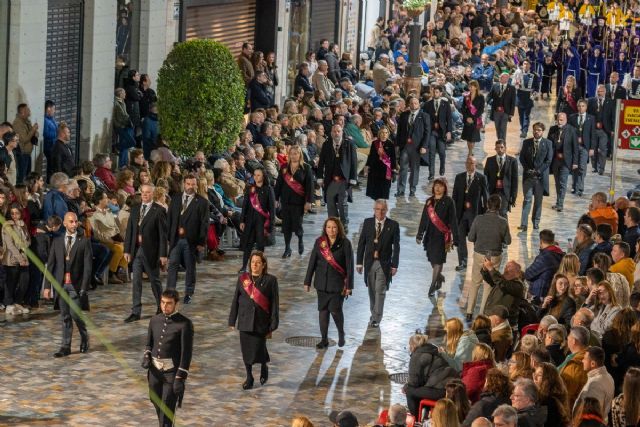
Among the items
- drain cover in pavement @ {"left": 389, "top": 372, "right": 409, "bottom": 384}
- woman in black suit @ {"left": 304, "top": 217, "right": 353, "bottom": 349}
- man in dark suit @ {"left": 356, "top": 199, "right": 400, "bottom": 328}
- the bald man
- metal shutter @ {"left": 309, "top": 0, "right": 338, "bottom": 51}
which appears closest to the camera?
the bald man

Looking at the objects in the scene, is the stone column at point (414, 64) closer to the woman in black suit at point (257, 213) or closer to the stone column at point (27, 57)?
the stone column at point (27, 57)

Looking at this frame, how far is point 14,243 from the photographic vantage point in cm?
1891

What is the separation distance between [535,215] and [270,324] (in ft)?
33.1

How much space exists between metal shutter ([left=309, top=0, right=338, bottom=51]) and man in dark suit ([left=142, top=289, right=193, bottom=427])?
25.1 meters

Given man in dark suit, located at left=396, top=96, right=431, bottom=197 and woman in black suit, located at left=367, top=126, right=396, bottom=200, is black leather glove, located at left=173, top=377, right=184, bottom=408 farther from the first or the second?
man in dark suit, located at left=396, top=96, right=431, bottom=197

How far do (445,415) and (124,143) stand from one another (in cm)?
1563

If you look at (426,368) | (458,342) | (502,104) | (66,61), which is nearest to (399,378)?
(458,342)

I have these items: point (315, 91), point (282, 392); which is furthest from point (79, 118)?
point (282, 392)

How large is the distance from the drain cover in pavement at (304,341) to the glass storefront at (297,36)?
722 inches

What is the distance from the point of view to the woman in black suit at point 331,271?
60.8 feet

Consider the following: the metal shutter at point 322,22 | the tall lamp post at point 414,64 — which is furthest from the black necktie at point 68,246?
the metal shutter at point 322,22

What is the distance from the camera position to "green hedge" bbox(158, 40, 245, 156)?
82.9 feet

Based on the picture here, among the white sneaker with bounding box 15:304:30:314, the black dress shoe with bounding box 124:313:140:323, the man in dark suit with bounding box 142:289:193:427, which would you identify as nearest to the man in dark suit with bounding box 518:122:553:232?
the black dress shoe with bounding box 124:313:140:323

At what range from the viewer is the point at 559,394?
13.1 m
